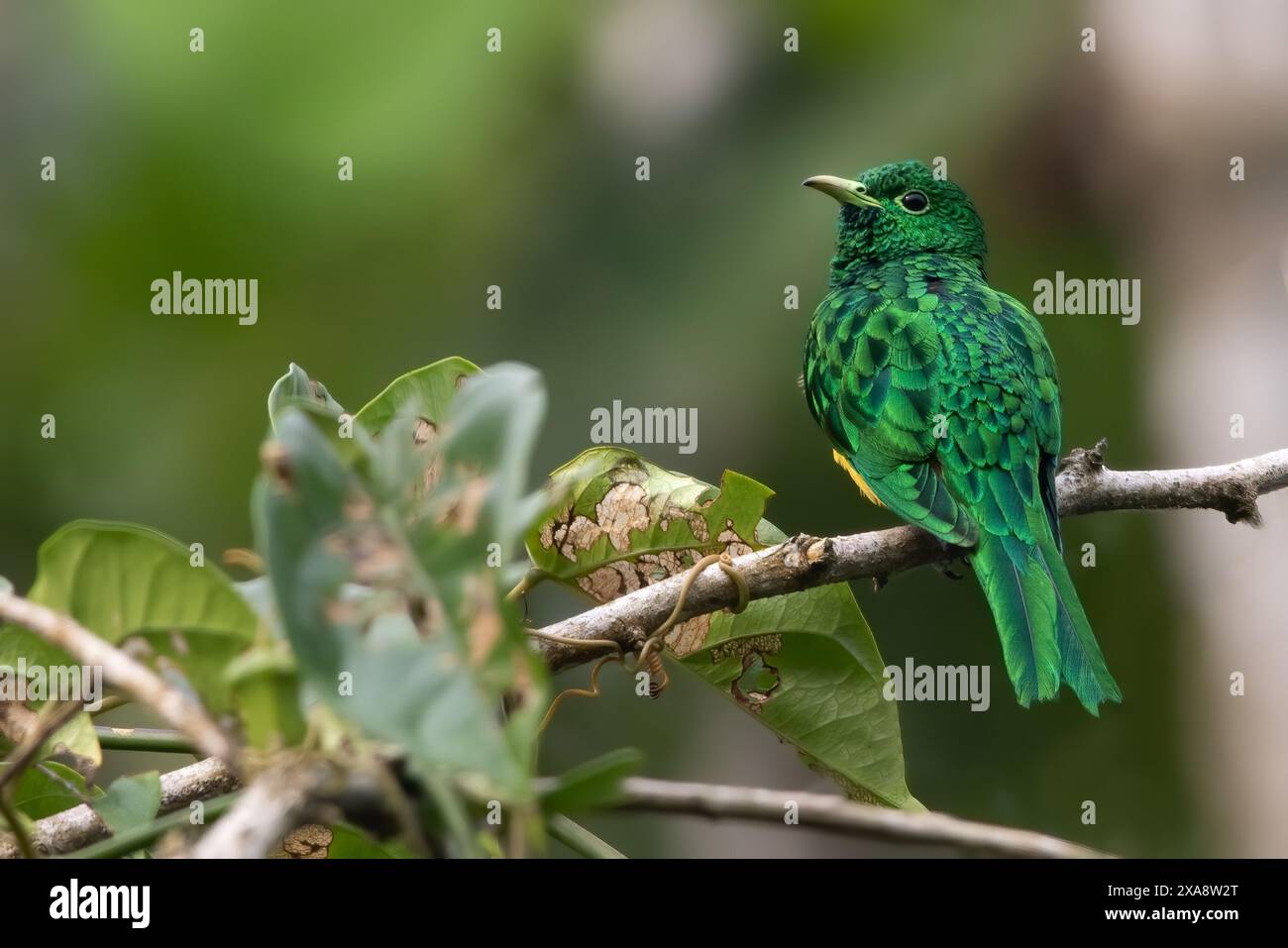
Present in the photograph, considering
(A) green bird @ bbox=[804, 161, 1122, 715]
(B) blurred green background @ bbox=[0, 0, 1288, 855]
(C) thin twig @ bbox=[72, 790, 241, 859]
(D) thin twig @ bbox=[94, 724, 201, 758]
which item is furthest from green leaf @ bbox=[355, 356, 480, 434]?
(B) blurred green background @ bbox=[0, 0, 1288, 855]

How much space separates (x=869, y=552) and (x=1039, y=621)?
0.78 meters

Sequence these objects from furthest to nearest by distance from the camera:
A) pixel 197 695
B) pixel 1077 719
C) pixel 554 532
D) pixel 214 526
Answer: pixel 1077 719
pixel 214 526
pixel 554 532
pixel 197 695

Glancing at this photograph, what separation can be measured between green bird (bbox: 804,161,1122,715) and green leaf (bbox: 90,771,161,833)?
6.55ft

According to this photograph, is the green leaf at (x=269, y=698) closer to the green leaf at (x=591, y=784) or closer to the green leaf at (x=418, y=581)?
the green leaf at (x=418, y=581)

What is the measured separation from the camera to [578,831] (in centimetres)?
156

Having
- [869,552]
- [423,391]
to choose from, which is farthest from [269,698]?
[869,552]

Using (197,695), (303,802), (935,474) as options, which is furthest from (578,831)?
(935,474)

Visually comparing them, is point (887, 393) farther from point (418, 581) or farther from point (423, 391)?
point (418, 581)

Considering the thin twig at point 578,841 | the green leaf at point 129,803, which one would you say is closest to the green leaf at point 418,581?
the thin twig at point 578,841

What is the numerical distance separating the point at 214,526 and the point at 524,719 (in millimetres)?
5156

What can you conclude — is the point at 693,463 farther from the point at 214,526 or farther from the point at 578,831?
the point at 578,831

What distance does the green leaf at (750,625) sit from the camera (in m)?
2.21

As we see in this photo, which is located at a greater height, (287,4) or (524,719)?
(287,4)

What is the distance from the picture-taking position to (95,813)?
166cm
